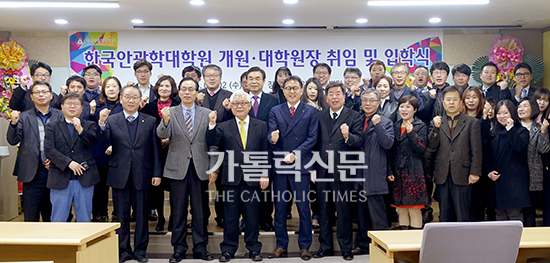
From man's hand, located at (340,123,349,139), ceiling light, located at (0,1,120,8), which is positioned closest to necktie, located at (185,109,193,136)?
man's hand, located at (340,123,349,139)

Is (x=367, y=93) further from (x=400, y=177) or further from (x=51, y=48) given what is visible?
(x=51, y=48)

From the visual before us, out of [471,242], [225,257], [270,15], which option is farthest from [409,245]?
[270,15]

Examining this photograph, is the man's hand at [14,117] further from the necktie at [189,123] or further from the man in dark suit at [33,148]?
the necktie at [189,123]

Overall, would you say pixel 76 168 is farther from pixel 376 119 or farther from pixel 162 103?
pixel 376 119

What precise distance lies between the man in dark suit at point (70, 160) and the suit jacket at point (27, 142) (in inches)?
11.9

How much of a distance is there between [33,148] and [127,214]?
111 centimetres

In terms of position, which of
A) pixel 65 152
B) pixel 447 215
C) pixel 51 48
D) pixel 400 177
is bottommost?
pixel 447 215

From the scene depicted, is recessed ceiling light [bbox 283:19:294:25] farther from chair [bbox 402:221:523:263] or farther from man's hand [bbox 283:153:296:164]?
chair [bbox 402:221:523:263]

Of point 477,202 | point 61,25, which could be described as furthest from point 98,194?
point 477,202

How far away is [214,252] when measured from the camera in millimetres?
4402

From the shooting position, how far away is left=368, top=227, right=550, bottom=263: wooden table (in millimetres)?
2359

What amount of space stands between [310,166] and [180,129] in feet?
4.06

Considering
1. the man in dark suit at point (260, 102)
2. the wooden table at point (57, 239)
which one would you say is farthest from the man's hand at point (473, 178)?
the wooden table at point (57, 239)

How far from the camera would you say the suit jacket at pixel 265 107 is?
4.42 metres
